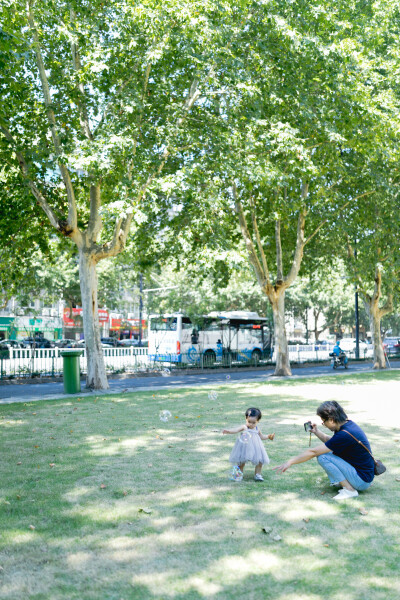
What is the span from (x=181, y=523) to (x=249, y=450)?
1564 millimetres

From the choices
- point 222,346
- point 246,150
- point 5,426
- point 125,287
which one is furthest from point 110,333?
point 5,426

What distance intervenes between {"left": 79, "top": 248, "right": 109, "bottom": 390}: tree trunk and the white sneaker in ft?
39.2

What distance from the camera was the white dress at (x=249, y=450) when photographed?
5991mm

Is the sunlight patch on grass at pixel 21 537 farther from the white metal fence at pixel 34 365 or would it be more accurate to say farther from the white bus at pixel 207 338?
the white bus at pixel 207 338

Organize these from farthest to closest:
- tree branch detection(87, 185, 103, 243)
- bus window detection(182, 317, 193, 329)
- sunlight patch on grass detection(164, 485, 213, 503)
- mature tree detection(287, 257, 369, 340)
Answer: mature tree detection(287, 257, 369, 340)
bus window detection(182, 317, 193, 329)
tree branch detection(87, 185, 103, 243)
sunlight patch on grass detection(164, 485, 213, 503)

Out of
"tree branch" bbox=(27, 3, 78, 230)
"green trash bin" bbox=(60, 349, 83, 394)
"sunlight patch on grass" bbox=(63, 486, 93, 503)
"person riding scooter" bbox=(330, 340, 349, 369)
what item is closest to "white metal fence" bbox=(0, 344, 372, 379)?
"person riding scooter" bbox=(330, 340, 349, 369)

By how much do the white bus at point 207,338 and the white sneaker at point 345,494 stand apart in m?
21.5

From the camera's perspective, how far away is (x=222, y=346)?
3189 cm

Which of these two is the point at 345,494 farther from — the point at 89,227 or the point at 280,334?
the point at 280,334

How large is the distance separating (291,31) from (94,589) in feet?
54.0

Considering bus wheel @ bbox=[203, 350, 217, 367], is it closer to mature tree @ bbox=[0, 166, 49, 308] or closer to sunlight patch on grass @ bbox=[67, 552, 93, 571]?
mature tree @ bbox=[0, 166, 49, 308]

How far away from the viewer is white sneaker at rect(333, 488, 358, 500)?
5321 mm

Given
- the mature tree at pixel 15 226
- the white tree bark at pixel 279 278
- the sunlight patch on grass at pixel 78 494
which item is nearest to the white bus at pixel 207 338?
the white tree bark at pixel 279 278

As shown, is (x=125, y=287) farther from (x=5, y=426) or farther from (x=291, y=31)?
(x=5, y=426)
